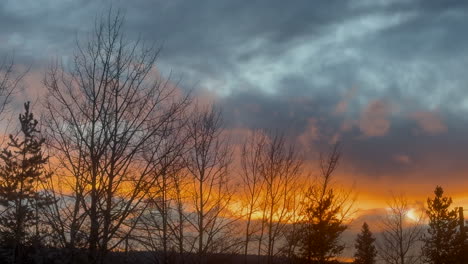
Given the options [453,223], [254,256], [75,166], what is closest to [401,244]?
[453,223]

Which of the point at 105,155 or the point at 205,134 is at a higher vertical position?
the point at 205,134

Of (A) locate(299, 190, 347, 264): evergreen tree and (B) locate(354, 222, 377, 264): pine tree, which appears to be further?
(B) locate(354, 222, 377, 264): pine tree

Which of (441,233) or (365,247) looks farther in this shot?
(365,247)

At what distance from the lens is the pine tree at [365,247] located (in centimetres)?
7394

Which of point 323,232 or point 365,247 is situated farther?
point 365,247

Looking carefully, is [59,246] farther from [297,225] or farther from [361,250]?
[361,250]

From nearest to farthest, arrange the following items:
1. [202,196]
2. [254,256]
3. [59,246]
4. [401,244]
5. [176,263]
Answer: [59,246] < [176,263] < [202,196] < [254,256] < [401,244]

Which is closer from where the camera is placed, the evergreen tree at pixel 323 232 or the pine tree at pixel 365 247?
the evergreen tree at pixel 323 232

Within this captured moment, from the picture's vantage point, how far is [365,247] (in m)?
75.6

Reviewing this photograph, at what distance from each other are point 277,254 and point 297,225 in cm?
346

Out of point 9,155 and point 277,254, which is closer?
point 277,254

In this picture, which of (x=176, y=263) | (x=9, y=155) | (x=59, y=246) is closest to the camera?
(x=59, y=246)

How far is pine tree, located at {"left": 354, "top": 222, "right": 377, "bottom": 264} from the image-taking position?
73938mm

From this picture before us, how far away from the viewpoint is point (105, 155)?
14156mm
